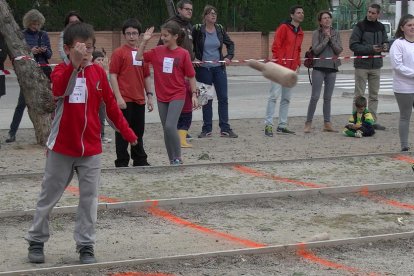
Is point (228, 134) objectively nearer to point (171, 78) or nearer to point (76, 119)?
point (171, 78)

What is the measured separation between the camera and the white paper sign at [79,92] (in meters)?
7.31

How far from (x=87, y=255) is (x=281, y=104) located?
8212 mm

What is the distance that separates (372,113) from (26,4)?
1989 cm

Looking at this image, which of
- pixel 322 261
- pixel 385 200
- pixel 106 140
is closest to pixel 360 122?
pixel 106 140

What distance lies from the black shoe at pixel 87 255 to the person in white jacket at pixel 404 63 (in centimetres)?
613

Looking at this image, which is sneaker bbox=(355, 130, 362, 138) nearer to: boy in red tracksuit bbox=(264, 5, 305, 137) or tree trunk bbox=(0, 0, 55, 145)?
boy in red tracksuit bbox=(264, 5, 305, 137)

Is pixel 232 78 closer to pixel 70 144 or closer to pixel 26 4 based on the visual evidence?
pixel 26 4

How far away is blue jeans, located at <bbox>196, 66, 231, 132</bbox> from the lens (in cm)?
1430

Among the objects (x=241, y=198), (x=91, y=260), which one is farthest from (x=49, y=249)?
(x=241, y=198)

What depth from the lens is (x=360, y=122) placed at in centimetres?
1498

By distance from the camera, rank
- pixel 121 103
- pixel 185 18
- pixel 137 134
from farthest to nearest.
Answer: pixel 185 18, pixel 137 134, pixel 121 103

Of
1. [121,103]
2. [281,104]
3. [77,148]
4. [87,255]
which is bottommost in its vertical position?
[281,104]

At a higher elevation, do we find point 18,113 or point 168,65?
point 168,65

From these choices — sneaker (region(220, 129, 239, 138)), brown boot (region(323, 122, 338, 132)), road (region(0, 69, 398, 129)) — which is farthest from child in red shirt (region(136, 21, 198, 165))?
road (region(0, 69, 398, 129))
